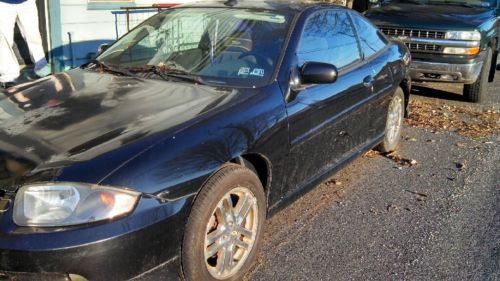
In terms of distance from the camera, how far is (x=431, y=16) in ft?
27.8

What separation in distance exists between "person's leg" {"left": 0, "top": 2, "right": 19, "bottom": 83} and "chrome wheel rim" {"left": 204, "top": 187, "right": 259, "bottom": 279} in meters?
4.43

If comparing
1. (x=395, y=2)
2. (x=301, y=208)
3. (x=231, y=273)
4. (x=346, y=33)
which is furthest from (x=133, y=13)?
(x=231, y=273)

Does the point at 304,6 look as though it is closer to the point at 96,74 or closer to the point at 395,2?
the point at 96,74

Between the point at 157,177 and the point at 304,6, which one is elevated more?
the point at 304,6

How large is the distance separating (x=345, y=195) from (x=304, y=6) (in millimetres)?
1608

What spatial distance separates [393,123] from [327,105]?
2007 millimetres

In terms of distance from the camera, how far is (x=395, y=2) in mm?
9555

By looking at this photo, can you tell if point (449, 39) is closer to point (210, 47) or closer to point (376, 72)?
point (376, 72)

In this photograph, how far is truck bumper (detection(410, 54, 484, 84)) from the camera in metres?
8.05

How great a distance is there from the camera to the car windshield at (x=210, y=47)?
12.8ft

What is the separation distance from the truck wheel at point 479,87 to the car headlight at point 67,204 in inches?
283

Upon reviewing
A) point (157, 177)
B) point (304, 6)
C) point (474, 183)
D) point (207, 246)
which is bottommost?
point (474, 183)

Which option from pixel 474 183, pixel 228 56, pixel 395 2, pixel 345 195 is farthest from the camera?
pixel 395 2

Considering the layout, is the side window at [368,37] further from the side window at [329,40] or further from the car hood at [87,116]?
the car hood at [87,116]
